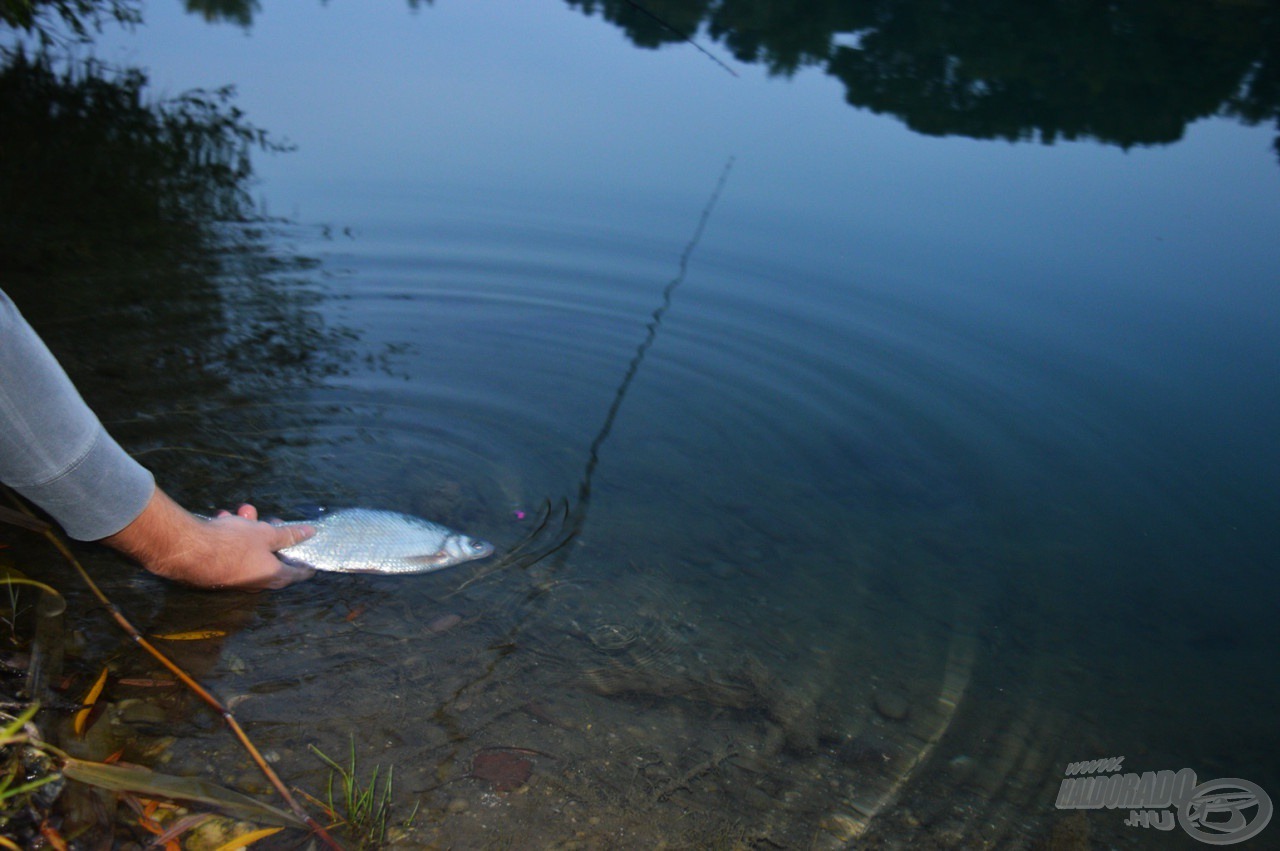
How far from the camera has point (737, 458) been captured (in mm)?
4633

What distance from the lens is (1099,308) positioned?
6676 millimetres

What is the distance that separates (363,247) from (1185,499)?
4.96 m

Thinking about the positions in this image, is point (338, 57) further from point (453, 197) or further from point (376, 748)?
point (376, 748)

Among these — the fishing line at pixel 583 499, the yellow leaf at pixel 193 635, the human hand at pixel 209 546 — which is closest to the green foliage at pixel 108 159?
the fishing line at pixel 583 499

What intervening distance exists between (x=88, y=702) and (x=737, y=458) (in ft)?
9.23

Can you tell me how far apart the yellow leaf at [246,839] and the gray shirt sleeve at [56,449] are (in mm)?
965

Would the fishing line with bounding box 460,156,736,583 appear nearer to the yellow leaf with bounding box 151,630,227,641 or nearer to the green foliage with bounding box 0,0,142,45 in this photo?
→ the yellow leaf with bounding box 151,630,227,641

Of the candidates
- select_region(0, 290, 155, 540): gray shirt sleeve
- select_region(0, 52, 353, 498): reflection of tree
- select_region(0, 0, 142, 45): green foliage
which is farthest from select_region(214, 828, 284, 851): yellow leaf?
select_region(0, 0, 142, 45): green foliage

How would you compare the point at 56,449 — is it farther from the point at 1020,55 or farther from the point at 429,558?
the point at 1020,55

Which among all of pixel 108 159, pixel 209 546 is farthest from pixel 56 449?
pixel 108 159

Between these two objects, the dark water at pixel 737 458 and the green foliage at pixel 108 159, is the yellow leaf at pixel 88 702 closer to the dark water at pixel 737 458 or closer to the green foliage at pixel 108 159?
the dark water at pixel 737 458

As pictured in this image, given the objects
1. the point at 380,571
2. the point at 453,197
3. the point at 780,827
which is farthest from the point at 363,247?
the point at 780,827

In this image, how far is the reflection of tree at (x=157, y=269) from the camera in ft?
14.2

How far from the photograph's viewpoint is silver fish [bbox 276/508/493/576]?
340 centimetres
